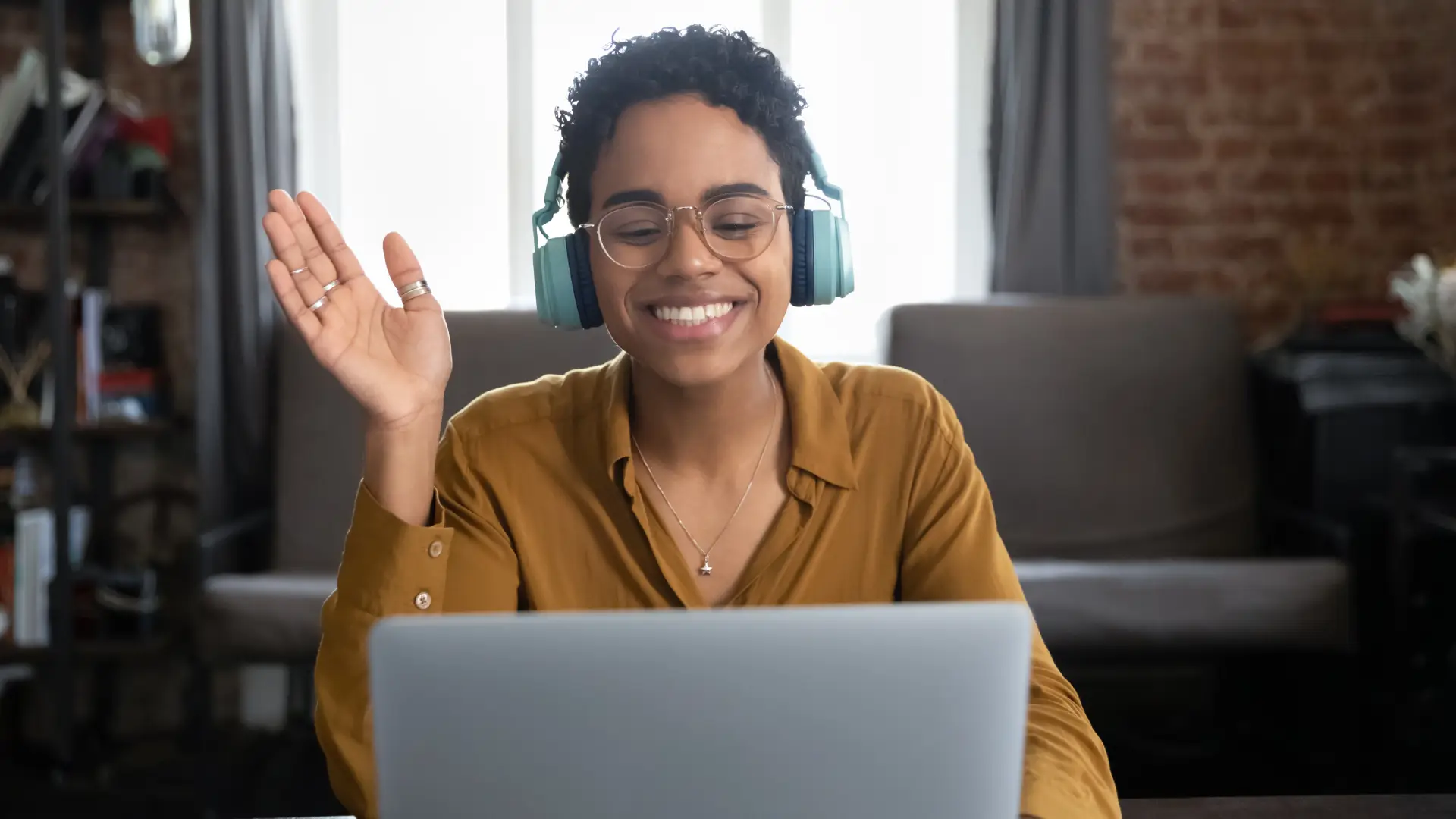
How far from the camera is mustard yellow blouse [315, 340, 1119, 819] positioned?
1174 mm

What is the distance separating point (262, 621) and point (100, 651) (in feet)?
2.35

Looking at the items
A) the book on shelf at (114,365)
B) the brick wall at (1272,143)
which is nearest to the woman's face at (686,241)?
the book on shelf at (114,365)

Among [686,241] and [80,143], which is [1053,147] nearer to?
[686,241]

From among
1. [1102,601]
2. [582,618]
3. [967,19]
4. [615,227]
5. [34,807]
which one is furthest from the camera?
[967,19]

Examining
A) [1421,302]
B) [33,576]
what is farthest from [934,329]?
[33,576]

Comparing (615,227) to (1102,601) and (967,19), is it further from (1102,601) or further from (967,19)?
(967,19)

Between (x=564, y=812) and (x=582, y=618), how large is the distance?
3.8 inches

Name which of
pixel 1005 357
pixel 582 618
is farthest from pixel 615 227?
pixel 1005 357

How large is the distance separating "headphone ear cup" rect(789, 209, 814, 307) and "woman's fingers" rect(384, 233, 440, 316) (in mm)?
357

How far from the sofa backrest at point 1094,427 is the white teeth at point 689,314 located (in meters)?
1.88

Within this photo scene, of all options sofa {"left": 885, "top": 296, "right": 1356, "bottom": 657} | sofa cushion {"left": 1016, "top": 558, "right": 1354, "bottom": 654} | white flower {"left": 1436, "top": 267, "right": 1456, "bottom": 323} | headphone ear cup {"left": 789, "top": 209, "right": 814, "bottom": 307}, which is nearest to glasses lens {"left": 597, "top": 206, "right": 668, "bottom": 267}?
headphone ear cup {"left": 789, "top": 209, "right": 814, "bottom": 307}

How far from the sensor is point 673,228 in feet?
3.70

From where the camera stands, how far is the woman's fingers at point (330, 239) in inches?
42.8

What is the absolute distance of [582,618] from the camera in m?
0.57
